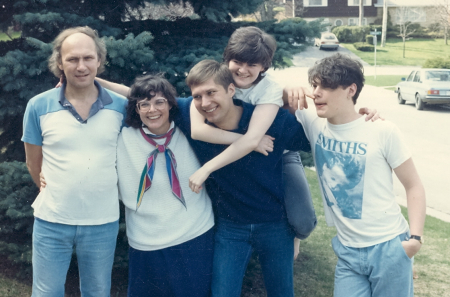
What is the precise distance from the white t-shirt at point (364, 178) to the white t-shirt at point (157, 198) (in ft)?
2.64

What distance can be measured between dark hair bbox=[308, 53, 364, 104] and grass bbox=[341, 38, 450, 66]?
31762mm

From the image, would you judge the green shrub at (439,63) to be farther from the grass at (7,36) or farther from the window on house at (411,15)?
the window on house at (411,15)

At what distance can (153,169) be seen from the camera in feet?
8.43

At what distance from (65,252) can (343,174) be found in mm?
1633

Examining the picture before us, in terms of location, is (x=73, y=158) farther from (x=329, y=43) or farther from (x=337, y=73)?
(x=329, y=43)

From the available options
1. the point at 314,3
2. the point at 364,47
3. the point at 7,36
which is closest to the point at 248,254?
the point at 7,36

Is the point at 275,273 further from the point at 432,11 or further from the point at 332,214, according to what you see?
the point at 432,11

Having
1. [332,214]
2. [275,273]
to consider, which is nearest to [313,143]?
[332,214]

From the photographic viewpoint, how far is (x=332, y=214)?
2578 millimetres

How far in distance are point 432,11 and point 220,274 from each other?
42.9 m

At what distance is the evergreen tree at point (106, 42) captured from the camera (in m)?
3.40

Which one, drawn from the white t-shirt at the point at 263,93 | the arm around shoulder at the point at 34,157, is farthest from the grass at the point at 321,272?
the white t-shirt at the point at 263,93

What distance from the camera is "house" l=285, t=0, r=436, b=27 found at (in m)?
39.9

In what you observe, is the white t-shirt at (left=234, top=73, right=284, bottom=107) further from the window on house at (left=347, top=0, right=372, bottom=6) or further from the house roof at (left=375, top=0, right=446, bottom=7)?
the window on house at (left=347, top=0, right=372, bottom=6)
